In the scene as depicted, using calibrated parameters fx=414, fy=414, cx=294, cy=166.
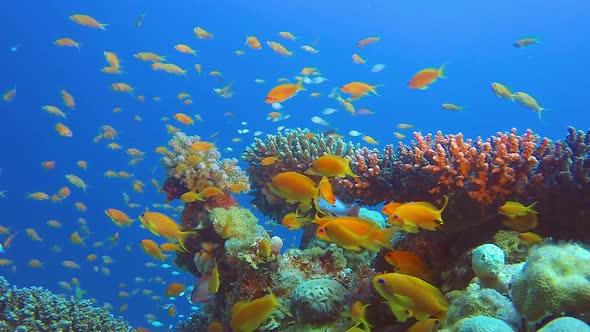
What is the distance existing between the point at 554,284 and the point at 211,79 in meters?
80.1

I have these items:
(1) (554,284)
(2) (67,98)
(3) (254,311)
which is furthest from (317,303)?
(2) (67,98)

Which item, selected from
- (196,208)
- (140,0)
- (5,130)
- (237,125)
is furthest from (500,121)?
Result: (196,208)

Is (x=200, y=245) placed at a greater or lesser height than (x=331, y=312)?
greater

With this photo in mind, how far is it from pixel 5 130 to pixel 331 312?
66.6m

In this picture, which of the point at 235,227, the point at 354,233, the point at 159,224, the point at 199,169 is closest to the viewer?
the point at 354,233

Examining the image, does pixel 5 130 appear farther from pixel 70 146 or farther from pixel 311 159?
pixel 311 159

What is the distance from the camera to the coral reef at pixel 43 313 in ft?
20.0

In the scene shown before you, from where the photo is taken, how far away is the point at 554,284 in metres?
2.16

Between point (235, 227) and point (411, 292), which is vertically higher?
point (235, 227)

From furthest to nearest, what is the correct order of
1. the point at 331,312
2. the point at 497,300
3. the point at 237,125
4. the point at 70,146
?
the point at 237,125, the point at 70,146, the point at 331,312, the point at 497,300

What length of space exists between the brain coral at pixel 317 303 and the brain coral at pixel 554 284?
76.3 inches

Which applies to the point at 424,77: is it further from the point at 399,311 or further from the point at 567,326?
the point at 567,326

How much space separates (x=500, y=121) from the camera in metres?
94.8

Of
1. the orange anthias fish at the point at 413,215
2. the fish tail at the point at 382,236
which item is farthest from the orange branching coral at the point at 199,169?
the orange anthias fish at the point at 413,215
